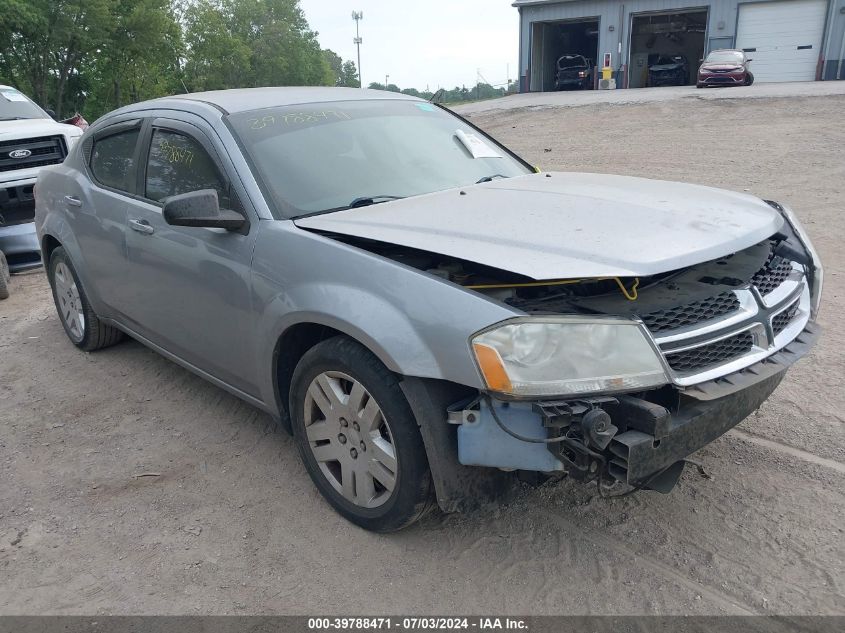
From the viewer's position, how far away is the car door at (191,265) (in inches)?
122

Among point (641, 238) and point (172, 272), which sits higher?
point (641, 238)

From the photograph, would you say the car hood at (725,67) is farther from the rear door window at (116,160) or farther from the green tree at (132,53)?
the rear door window at (116,160)

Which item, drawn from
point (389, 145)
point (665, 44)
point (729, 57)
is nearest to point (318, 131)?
point (389, 145)

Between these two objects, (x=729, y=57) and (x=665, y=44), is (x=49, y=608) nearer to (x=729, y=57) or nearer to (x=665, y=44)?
(x=729, y=57)

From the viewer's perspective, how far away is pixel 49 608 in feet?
8.24

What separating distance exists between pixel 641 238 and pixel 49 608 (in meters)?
2.51

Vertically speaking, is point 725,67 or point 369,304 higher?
point 725,67

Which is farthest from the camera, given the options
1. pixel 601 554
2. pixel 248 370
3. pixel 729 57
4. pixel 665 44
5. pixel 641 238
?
pixel 665 44

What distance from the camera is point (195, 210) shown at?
9.50ft

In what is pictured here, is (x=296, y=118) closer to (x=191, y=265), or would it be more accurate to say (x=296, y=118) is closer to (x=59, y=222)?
(x=191, y=265)

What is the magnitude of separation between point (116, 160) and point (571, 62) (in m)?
29.9

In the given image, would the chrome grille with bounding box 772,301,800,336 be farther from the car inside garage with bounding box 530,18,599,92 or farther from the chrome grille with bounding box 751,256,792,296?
the car inside garage with bounding box 530,18,599,92

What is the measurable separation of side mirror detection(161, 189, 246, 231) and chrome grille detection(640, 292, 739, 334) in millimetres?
1778

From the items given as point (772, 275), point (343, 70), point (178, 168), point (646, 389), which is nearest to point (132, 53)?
point (178, 168)
